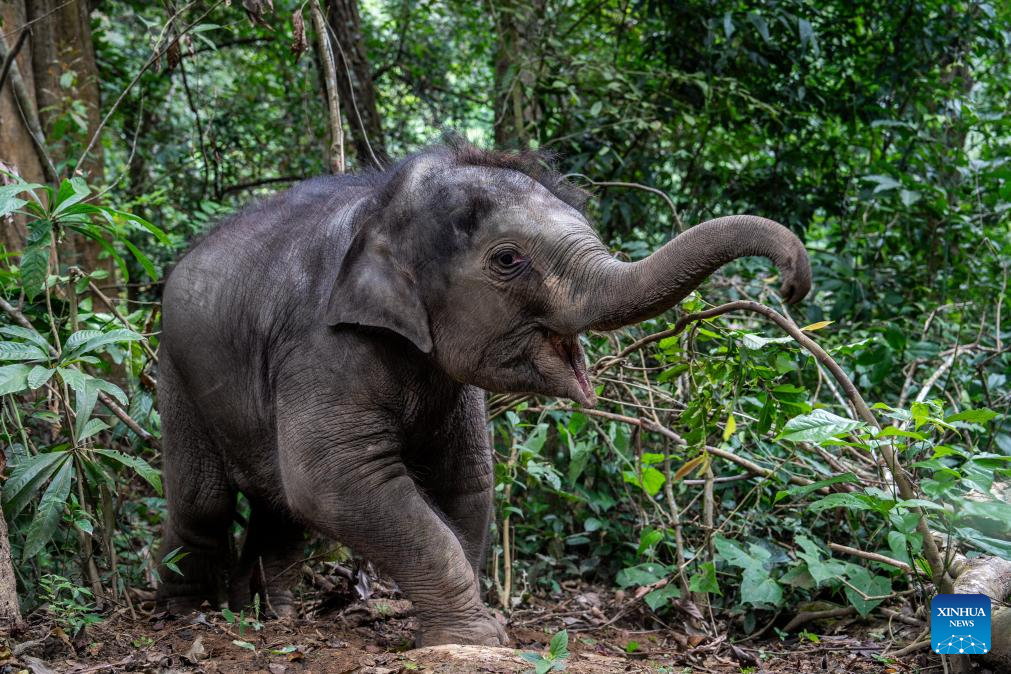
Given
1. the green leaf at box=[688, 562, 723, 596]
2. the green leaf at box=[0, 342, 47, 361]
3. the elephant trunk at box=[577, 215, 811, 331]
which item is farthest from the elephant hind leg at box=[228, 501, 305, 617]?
the elephant trunk at box=[577, 215, 811, 331]

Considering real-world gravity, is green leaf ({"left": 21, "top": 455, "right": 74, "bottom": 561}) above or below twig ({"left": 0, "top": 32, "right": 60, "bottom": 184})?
below

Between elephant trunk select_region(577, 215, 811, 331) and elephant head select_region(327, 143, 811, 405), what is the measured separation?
11 millimetres

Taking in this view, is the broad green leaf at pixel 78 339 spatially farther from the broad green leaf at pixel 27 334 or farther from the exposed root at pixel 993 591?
the exposed root at pixel 993 591

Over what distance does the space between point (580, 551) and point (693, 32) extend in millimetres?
3801

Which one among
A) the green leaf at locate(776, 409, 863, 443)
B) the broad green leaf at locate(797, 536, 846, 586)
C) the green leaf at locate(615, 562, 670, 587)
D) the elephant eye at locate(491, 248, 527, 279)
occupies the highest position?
the elephant eye at locate(491, 248, 527, 279)

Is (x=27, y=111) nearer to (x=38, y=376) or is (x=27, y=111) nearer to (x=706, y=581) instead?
(x=38, y=376)

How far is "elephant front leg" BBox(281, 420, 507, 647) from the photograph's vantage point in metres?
3.58

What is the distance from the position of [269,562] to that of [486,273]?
2111 mm

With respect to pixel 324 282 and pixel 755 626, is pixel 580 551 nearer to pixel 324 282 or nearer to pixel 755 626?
pixel 755 626

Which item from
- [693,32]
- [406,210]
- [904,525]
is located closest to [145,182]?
[693,32]

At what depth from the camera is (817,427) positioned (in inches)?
126

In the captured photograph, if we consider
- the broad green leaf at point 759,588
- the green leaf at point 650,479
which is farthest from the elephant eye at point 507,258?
the broad green leaf at point 759,588

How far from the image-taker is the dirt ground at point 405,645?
3275 mm

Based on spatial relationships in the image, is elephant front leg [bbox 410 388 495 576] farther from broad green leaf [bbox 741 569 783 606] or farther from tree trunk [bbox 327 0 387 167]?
tree trunk [bbox 327 0 387 167]
